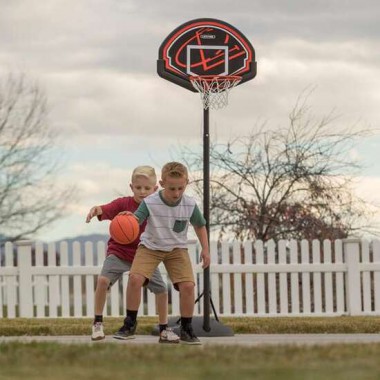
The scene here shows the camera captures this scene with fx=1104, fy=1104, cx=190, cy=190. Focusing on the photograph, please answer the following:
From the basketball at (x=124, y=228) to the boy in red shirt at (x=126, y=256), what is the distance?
344 millimetres

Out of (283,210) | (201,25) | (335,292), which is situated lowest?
(335,292)

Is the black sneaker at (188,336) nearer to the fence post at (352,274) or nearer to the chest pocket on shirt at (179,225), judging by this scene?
the chest pocket on shirt at (179,225)

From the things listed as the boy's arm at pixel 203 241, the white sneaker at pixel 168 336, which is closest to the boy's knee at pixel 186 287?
the boy's arm at pixel 203 241

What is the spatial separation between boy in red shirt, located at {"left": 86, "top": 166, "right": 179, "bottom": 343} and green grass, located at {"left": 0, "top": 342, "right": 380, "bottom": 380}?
207 cm

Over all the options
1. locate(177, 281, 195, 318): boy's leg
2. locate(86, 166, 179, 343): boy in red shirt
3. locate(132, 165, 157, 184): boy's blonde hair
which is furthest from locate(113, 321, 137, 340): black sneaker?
locate(132, 165, 157, 184): boy's blonde hair

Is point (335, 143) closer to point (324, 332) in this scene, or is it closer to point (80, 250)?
point (80, 250)

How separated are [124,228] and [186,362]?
3165 millimetres

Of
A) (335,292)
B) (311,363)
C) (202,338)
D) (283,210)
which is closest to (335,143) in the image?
(283,210)

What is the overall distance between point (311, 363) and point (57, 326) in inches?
263

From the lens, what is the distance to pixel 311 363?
27.3 ft

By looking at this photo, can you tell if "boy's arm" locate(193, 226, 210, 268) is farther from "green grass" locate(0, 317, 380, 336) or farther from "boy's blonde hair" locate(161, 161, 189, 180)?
"green grass" locate(0, 317, 380, 336)

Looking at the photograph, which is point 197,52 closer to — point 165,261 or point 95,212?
point 95,212

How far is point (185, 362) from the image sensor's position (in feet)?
27.5

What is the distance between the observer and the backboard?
13.4 m
